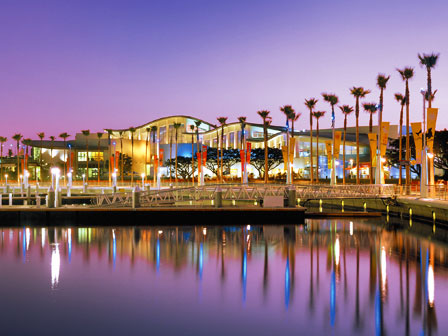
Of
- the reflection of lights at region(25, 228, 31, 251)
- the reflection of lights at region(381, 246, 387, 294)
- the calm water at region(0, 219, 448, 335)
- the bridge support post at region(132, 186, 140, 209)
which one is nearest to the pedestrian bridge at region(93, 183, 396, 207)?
the bridge support post at region(132, 186, 140, 209)

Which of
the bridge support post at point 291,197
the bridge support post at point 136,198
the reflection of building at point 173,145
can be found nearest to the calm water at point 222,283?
the bridge support post at point 136,198

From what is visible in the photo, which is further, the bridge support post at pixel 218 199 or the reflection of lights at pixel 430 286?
the bridge support post at pixel 218 199

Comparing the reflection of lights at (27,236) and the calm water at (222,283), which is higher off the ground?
the reflection of lights at (27,236)

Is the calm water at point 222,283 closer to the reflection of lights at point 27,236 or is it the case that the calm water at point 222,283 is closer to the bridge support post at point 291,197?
the reflection of lights at point 27,236

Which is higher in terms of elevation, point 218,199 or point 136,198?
point 136,198

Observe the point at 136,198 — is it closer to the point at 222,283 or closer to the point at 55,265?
the point at 55,265

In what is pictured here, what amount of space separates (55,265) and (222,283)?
8.90m

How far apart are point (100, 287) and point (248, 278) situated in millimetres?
6073

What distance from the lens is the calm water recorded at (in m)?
15.2

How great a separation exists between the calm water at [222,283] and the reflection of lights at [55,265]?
5cm

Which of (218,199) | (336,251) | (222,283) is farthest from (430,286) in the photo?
(218,199)

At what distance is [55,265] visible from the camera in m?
24.3

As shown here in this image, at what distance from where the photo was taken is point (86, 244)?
3000 centimetres

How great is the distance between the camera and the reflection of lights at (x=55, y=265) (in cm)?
2095
